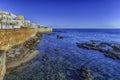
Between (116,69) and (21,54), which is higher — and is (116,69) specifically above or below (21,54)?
below

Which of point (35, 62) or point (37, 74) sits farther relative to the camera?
point (35, 62)

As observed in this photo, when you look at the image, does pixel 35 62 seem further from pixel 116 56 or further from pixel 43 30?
pixel 43 30

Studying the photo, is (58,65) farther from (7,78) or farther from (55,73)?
(7,78)

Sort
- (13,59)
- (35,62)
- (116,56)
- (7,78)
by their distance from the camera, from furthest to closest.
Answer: (116,56) → (35,62) → (13,59) → (7,78)

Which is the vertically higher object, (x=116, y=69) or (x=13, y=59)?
(x=13, y=59)

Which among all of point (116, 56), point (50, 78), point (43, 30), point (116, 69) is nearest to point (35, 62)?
point (50, 78)

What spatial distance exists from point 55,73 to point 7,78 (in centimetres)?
603

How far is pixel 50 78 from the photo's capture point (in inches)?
719

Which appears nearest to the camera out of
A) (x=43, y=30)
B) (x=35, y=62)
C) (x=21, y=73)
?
(x=21, y=73)

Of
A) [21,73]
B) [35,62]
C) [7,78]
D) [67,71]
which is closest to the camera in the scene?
[7,78]

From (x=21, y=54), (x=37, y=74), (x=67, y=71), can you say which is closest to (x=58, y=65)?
(x=67, y=71)

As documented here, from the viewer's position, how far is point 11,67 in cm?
2020

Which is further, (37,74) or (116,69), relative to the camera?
(116,69)

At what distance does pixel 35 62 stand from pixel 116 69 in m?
12.7
